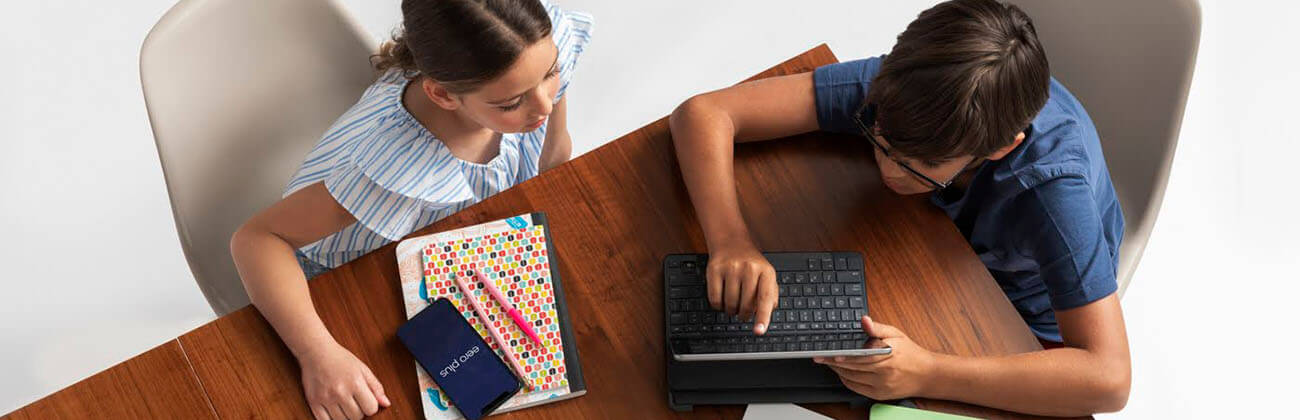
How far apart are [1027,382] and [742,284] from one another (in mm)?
328

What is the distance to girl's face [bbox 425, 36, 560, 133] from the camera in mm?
1070

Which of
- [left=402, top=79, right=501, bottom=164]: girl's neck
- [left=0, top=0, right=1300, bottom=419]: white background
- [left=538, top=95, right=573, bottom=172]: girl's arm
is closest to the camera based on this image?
[left=402, top=79, right=501, bottom=164]: girl's neck

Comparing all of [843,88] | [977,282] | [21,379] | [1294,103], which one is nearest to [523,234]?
[843,88]

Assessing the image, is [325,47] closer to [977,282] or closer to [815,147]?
[815,147]

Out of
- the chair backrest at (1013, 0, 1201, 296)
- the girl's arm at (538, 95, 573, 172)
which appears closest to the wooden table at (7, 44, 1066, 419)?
the girl's arm at (538, 95, 573, 172)

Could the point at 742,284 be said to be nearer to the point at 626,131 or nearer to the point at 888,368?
the point at 888,368

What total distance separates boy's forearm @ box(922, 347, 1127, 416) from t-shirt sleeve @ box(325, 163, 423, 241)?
0.66 meters

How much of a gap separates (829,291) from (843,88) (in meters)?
0.25

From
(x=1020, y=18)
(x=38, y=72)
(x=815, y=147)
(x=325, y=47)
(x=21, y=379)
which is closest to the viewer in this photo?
(x=1020, y=18)

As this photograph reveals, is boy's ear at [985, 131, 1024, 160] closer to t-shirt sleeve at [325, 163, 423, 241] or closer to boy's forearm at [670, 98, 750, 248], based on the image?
boy's forearm at [670, 98, 750, 248]

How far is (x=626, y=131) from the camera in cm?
206

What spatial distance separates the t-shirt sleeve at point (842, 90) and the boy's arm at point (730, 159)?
0.01m

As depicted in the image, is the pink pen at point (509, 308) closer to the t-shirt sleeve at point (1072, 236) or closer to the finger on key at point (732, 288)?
the finger on key at point (732, 288)

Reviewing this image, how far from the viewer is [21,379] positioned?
1.81 meters
